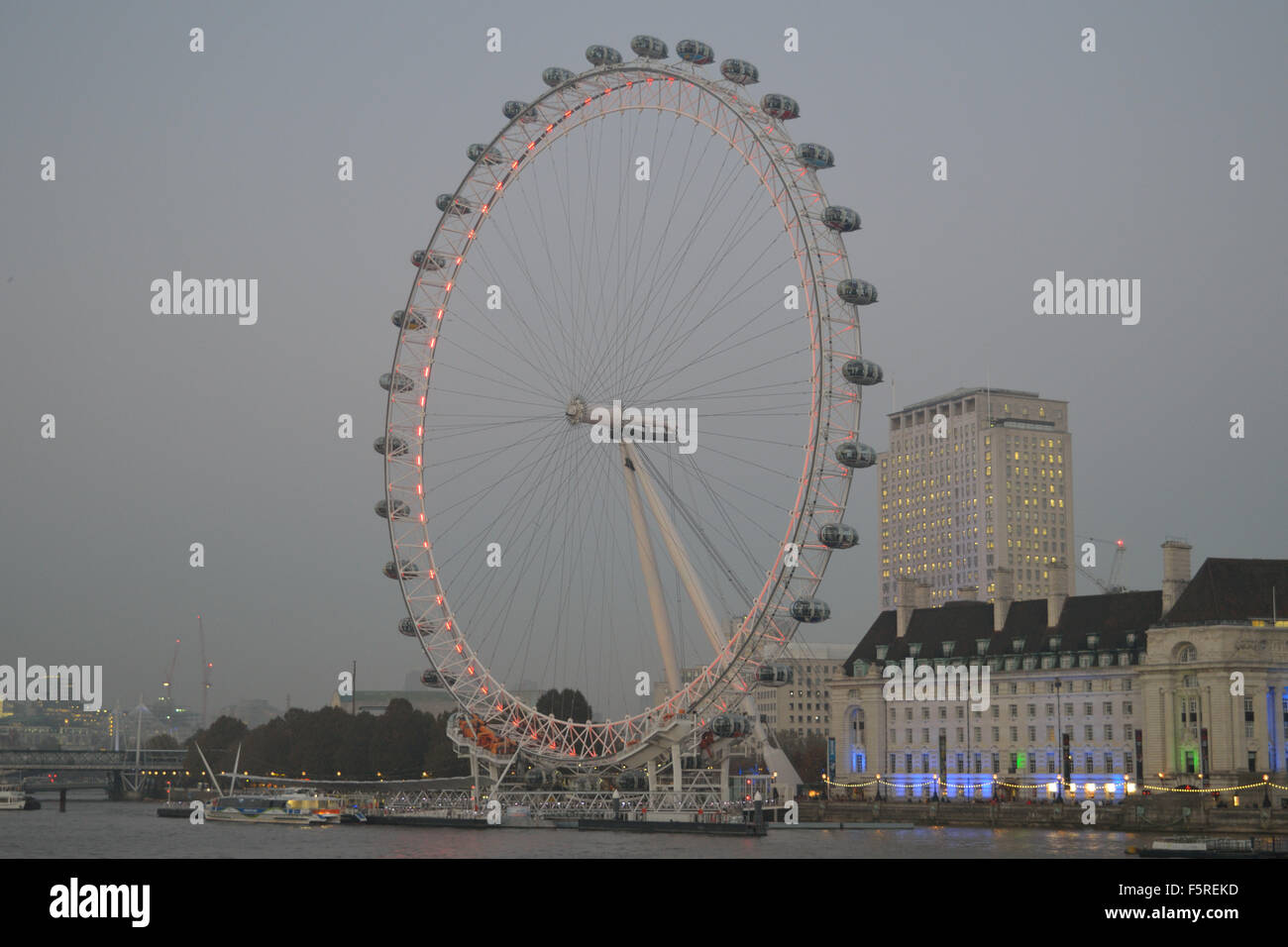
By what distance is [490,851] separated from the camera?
259ft

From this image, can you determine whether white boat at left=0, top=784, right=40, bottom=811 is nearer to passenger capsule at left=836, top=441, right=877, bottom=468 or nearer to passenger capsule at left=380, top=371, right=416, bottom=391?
passenger capsule at left=380, top=371, right=416, bottom=391

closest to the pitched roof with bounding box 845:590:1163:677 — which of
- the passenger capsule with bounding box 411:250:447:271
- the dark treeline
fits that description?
the dark treeline

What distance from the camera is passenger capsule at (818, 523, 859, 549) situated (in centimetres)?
8006

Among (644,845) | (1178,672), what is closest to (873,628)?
(1178,672)

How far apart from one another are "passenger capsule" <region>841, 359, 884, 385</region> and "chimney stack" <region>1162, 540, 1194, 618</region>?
45506 mm

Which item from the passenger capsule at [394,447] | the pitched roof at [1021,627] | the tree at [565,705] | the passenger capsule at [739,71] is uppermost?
the passenger capsule at [739,71]

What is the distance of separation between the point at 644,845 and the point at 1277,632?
49945 mm

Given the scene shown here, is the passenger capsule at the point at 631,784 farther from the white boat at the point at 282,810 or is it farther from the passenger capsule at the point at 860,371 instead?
the passenger capsule at the point at 860,371

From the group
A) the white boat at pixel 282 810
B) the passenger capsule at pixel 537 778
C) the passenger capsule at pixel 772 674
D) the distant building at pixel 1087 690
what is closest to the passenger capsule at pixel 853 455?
the passenger capsule at pixel 772 674

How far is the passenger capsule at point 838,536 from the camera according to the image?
263 ft

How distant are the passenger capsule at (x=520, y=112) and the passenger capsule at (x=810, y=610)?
2838 centimetres
